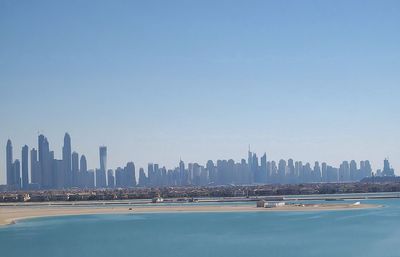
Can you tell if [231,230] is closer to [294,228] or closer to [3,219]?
[294,228]

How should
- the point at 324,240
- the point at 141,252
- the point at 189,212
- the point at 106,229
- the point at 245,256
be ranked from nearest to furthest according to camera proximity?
the point at 245,256 → the point at 141,252 → the point at 324,240 → the point at 106,229 → the point at 189,212

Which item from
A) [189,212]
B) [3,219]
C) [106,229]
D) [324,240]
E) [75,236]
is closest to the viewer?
[324,240]

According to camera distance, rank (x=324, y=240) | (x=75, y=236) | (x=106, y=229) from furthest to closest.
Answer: (x=106, y=229), (x=75, y=236), (x=324, y=240)

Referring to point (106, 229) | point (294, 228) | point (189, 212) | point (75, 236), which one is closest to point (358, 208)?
point (189, 212)

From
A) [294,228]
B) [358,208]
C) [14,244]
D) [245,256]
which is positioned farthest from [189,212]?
[245,256]

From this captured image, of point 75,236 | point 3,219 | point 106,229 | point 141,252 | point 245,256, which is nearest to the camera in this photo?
point 245,256

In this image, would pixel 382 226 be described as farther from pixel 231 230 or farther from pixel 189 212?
pixel 189 212

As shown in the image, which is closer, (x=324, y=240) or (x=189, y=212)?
(x=324, y=240)
